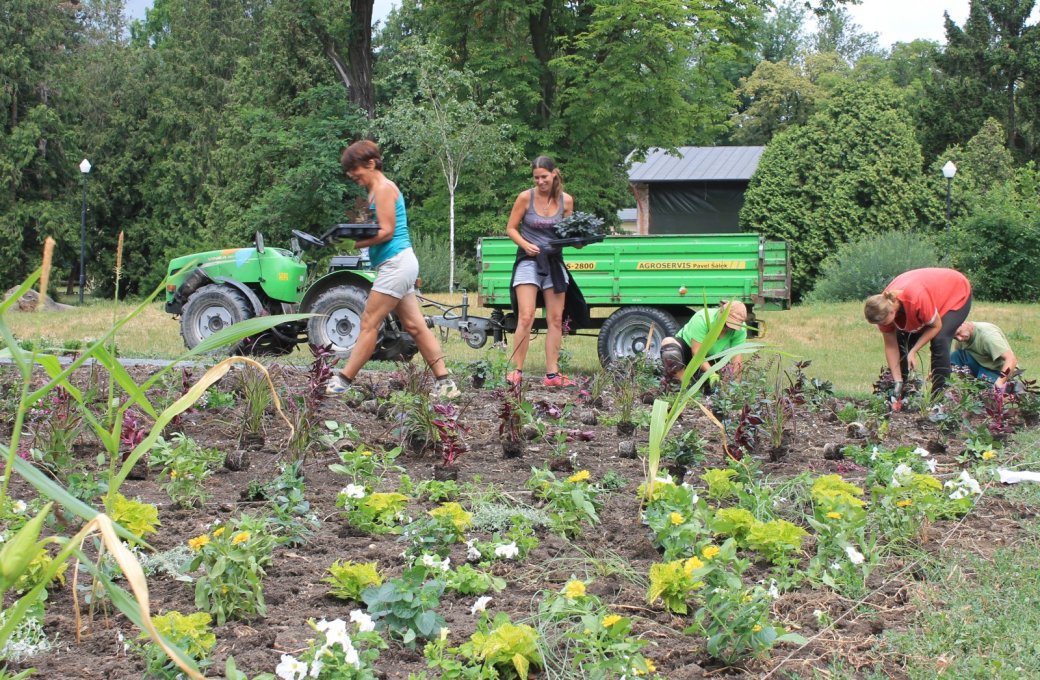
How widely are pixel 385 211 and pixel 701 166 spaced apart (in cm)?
3091

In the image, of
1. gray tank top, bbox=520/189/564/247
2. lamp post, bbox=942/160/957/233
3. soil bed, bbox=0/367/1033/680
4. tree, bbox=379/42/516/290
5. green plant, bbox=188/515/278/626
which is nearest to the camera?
soil bed, bbox=0/367/1033/680

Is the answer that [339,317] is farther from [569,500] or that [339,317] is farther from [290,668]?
[290,668]

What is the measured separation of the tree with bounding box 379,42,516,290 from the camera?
21.3 m

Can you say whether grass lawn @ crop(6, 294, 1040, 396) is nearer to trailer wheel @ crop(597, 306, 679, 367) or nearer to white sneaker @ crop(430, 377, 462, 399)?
trailer wheel @ crop(597, 306, 679, 367)

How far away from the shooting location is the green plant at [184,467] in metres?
3.74

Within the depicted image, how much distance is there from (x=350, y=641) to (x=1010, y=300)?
18.6 meters

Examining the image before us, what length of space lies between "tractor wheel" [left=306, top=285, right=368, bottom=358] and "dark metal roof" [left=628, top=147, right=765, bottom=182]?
2594 centimetres

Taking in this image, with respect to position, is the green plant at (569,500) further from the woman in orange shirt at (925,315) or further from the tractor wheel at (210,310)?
the tractor wheel at (210,310)

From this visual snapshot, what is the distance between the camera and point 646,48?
21766mm

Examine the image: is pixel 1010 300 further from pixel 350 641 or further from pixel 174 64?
pixel 174 64

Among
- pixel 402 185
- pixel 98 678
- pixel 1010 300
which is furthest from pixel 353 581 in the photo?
pixel 402 185

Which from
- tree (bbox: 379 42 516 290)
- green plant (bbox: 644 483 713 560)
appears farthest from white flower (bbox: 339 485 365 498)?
tree (bbox: 379 42 516 290)

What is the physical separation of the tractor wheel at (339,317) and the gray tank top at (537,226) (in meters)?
2.37

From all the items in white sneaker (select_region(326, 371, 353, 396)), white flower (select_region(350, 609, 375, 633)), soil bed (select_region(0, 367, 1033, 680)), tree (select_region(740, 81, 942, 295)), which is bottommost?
soil bed (select_region(0, 367, 1033, 680))
